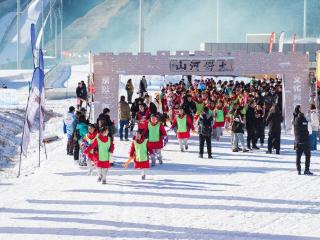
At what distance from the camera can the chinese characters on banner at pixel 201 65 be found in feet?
90.7

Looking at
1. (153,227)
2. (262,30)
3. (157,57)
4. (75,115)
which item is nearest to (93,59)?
(157,57)

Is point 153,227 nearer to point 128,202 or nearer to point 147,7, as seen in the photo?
point 128,202

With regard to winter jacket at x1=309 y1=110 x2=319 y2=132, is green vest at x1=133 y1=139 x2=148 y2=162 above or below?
below

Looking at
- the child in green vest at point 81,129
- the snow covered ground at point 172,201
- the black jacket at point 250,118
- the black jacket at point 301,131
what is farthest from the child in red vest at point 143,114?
the black jacket at point 301,131

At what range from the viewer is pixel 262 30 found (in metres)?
151

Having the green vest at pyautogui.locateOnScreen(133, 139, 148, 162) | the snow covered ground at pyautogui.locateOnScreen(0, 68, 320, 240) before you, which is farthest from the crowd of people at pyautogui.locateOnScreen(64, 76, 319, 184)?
the snow covered ground at pyautogui.locateOnScreen(0, 68, 320, 240)

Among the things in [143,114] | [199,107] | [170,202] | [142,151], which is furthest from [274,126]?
[170,202]

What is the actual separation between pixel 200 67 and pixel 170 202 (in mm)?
12356

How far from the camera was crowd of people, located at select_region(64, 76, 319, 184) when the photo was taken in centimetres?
1819

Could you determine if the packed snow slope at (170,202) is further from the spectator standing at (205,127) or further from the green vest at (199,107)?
the green vest at (199,107)

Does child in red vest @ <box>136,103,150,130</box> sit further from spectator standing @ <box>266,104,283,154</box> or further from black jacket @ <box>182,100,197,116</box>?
spectator standing @ <box>266,104,283,154</box>

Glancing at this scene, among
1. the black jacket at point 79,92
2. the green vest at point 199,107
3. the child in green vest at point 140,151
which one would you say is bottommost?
the child in green vest at point 140,151

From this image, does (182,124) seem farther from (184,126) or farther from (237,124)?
(237,124)

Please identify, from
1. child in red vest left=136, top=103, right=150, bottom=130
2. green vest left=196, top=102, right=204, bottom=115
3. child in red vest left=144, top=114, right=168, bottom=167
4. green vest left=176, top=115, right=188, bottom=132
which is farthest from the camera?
green vest left=196, top=102, right=204, bottom=115
